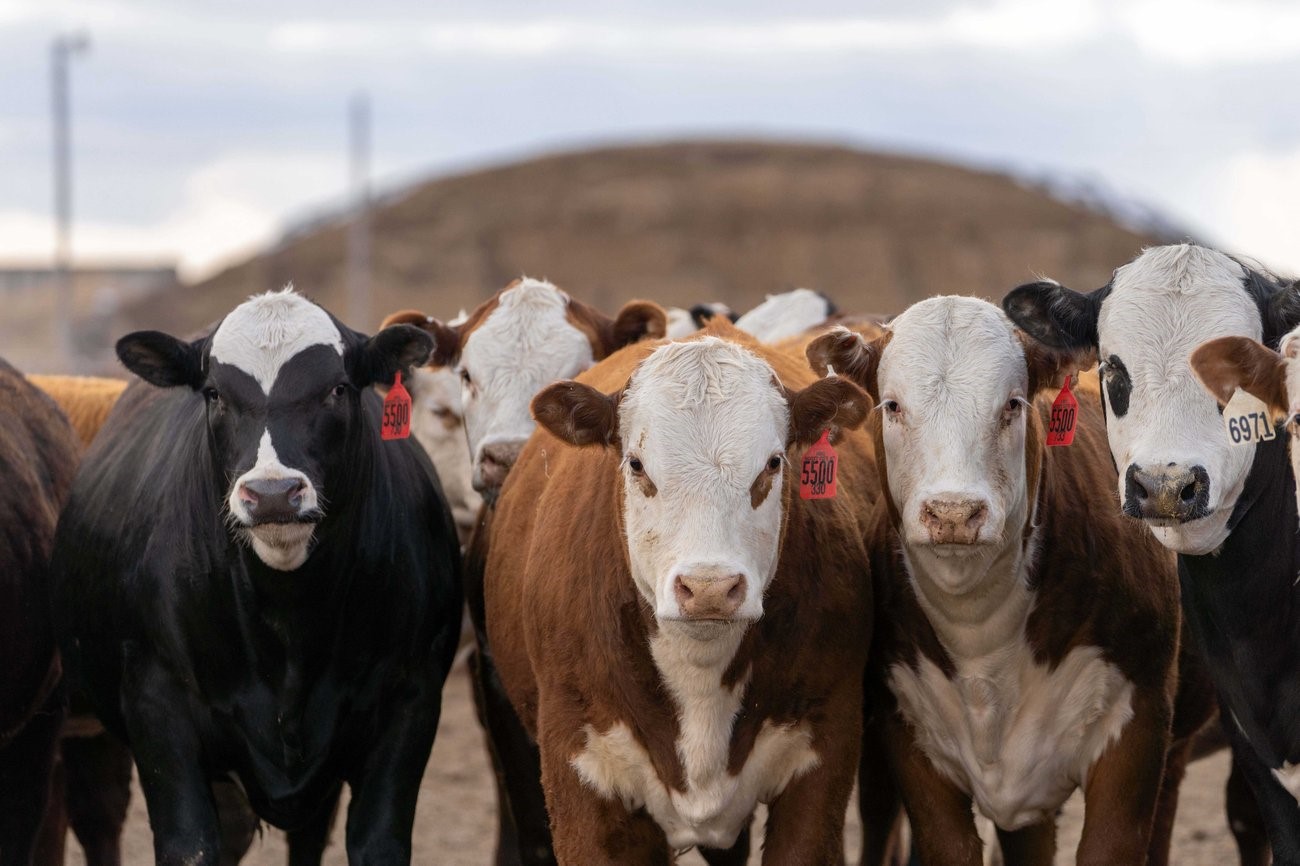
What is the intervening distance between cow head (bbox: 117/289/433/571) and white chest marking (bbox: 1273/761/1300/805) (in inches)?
111

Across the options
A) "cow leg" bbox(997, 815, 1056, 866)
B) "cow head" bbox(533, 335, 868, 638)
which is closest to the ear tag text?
"cow head" bbox(533, 335, 868, 638)

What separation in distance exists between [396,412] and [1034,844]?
8.64 feet

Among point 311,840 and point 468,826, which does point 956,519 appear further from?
point 468,826

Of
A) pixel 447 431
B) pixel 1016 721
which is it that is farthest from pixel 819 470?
pixel 447 431

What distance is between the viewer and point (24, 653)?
6.73m

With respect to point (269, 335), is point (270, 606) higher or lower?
lower

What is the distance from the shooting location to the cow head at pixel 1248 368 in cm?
501

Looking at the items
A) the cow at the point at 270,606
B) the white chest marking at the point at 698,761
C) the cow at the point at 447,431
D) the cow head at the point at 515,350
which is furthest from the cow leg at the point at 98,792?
the white chest marking at the point at 698,761

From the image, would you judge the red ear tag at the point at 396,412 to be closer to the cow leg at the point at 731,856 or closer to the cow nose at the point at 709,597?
the cow nose at the point at 709,597

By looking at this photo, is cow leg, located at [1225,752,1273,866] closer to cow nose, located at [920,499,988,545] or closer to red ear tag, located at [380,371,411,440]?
cow nose, located at [920,499,988,545]

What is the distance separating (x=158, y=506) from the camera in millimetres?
6363

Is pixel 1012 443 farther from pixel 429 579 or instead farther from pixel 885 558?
pixel 429 579

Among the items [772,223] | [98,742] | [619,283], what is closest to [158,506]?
[98,742]

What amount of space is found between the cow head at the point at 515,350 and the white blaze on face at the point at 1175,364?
2.57 m
